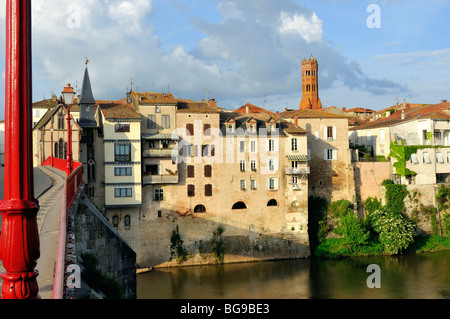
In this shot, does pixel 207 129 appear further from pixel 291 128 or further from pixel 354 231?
pixel 354 231

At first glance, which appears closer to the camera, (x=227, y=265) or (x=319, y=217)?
(x=227, y=265)

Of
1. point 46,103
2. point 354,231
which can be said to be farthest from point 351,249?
point 46,103

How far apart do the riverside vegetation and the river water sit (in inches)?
59.3

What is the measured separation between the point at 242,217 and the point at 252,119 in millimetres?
9549

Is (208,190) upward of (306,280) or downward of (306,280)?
upward

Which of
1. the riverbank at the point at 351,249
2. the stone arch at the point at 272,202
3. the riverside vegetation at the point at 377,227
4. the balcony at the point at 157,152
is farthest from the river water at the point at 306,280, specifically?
the balcony at the point at 157,152

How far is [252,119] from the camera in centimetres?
5041

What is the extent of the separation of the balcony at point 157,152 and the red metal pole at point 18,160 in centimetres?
4165

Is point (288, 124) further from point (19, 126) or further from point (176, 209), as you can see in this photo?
point (19, 126)

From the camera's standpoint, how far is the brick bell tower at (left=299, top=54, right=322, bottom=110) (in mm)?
112875

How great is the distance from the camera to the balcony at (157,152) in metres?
47.2

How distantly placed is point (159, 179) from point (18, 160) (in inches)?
1633

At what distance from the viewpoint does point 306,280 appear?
42719 mm
